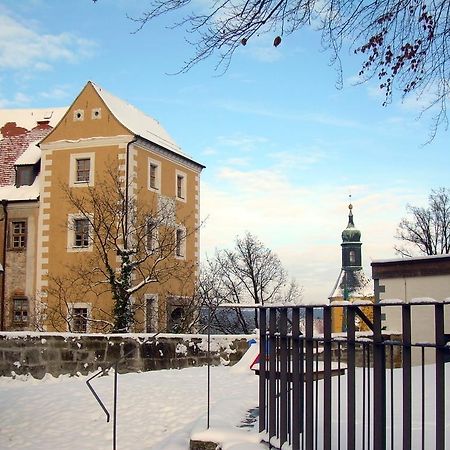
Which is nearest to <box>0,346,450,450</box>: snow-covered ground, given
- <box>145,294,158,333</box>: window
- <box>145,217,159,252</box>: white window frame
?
<box>145,217,159,252</box>: white window frame

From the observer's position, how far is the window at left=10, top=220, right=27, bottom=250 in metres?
28.6

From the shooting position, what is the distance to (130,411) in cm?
1102

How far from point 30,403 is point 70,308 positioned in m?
14.9

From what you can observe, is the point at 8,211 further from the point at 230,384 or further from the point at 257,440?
the point at 257,440

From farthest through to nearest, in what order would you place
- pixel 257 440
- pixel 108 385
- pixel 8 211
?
1. pixel 8 211
2. pixel 108 385
3. pixel 257 440

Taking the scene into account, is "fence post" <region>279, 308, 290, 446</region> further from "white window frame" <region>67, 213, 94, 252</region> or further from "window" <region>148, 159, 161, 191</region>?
"window" <region>148, 159, 161, 191</region>

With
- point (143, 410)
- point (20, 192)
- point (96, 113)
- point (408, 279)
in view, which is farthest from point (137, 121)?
point (143, 410)

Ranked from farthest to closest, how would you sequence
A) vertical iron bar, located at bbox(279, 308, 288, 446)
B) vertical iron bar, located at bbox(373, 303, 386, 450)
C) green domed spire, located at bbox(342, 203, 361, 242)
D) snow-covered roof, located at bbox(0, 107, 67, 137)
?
green domed spire, located at bbox(342, 203, 361, 242), snow-covered roof, located at bbox(0, 107, 67, 137), vertical iron bar, located at bbox(279, 308, 288, 446), vertical iron bar, located at bbox(373, 303, 386, 450)

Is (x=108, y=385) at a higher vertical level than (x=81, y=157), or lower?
lower

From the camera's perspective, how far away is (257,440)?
6895 mm

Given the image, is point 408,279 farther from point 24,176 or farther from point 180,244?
point 24,176

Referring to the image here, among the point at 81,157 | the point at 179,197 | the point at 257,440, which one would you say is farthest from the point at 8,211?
the point at 257,440

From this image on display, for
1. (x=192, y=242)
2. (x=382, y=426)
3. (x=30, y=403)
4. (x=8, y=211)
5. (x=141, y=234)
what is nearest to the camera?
(x=382, y=426)

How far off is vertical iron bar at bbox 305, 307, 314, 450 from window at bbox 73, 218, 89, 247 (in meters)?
22.2
